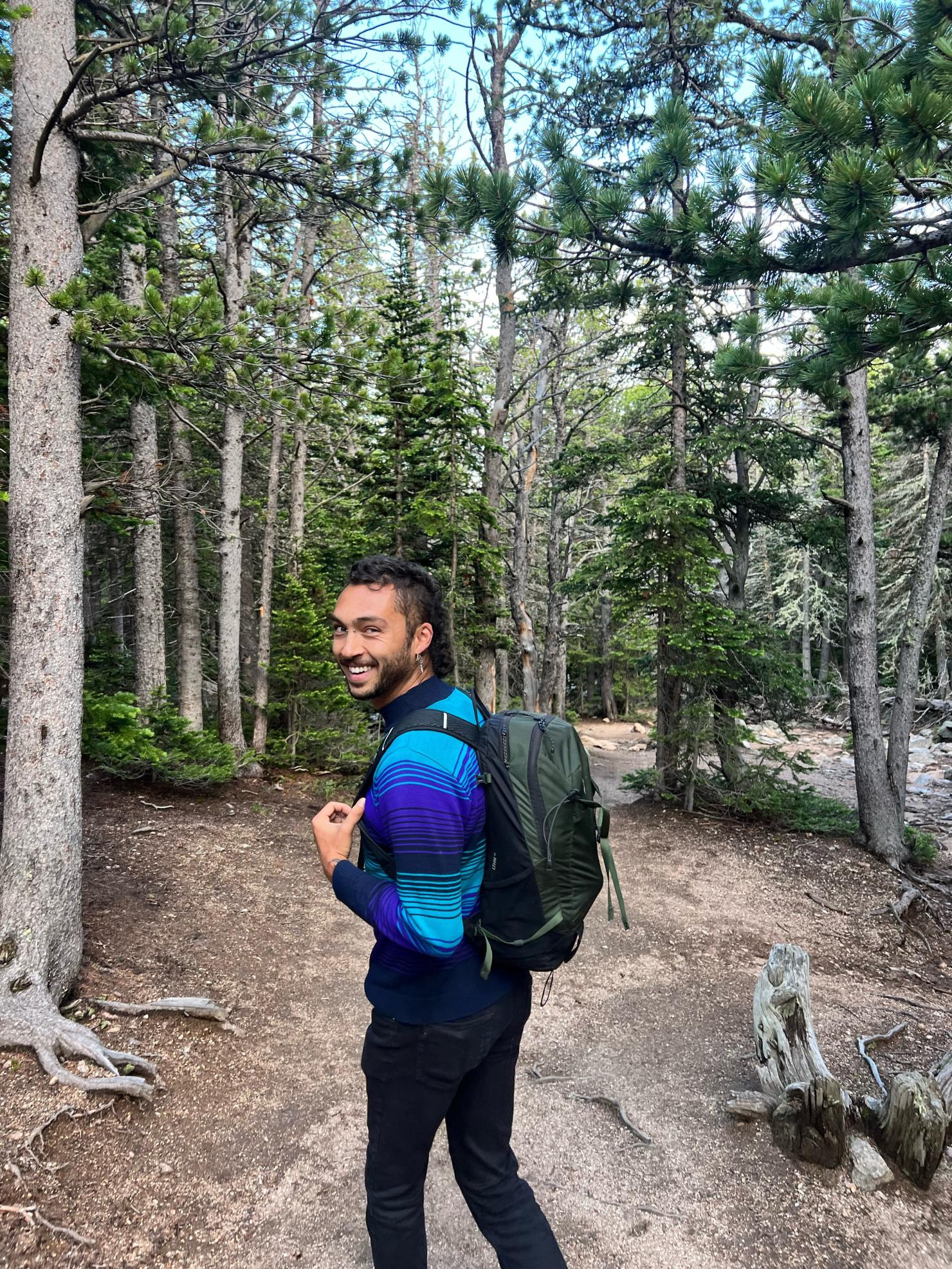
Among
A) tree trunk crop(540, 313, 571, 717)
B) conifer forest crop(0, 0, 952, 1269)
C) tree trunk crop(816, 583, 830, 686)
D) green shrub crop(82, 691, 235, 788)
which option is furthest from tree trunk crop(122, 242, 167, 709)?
tree trunk crop(816, 583, 830, 686)

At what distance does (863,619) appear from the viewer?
29.3 feet

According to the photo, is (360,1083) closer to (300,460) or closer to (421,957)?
(421,957)

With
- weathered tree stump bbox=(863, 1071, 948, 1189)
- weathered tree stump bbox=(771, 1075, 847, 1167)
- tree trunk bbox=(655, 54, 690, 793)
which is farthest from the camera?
tree trunk bbox=(655, 54, 690, 793)

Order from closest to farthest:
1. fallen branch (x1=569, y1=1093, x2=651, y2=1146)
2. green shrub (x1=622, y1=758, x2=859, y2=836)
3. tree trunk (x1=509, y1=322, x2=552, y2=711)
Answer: fallen branch (x1=569, y1=1093, x2=651, y2=1146) < green shrub (x1=622, y1=758, x2=859, y2=836) < tree trunk (x1=509, y1=322, x2=552, y2=711)

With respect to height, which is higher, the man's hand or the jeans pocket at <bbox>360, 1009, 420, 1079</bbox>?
the man's hand

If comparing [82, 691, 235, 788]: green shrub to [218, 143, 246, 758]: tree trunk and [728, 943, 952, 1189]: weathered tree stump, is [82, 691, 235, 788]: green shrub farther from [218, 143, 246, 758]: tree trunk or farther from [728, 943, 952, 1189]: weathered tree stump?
[728, 943, 952, 1189]: weathered tree stump

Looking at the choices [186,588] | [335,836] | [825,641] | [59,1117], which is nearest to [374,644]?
[335,836]

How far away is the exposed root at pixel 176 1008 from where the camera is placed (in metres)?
4.07

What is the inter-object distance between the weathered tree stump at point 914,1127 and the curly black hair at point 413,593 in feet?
10.5

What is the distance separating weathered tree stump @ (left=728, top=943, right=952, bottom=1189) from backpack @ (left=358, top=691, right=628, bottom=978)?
2583 millimetres

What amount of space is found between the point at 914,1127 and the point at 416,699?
3.34 m

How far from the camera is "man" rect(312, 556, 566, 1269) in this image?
1.66 meters

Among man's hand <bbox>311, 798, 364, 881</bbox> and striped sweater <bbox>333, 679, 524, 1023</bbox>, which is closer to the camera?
striped sweater <bbox>333, 679, 524, 1023</bbox>

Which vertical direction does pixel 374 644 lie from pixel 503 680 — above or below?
above
